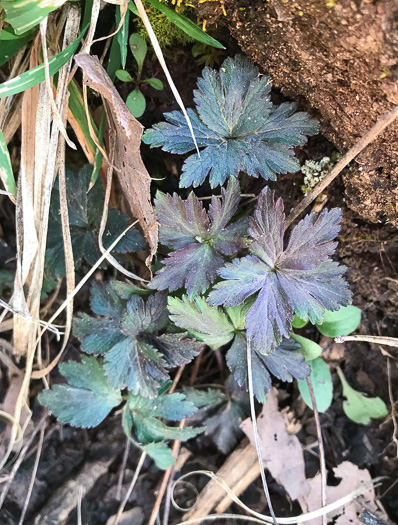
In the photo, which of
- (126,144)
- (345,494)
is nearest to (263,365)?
(345,494)

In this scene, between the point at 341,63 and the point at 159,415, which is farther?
the point at 159,415

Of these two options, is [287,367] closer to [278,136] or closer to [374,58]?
[278,136]

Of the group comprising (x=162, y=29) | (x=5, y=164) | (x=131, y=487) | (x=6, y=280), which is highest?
(x=162, y=29)

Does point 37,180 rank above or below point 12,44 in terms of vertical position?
below

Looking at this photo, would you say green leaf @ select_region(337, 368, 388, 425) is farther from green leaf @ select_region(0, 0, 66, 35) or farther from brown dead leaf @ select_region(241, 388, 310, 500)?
green leaf @ select_region(0, 0, 66, 35)

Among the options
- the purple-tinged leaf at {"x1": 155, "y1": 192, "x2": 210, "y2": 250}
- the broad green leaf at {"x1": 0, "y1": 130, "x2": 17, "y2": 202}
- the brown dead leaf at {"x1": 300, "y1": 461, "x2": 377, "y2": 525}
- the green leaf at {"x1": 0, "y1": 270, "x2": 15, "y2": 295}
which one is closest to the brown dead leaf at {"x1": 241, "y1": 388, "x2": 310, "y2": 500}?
the brown dead leaf at {"x1": 300, "y1": 461, "x2": 377, "y2": 525}

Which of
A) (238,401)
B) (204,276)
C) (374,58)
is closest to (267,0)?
(374,58)

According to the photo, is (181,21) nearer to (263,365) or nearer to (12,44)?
(12,44)
